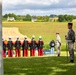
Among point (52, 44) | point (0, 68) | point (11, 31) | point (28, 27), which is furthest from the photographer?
point (28, 27)

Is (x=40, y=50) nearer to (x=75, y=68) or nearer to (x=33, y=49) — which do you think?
(x=33, y=49)

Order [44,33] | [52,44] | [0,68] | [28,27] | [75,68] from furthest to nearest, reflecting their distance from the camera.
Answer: [28,27] < [44,33] < [52,44] < [75,68] < [0,68]

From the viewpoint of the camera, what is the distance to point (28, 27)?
78.8m

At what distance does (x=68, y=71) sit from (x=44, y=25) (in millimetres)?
71966

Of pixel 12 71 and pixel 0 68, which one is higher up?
pixel 0 68

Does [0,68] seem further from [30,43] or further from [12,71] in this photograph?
[30,43]

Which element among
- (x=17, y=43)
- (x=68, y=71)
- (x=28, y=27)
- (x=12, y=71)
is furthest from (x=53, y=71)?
(x=28, y=27)

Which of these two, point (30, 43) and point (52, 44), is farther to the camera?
point (52, 44)

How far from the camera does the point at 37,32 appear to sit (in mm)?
72000

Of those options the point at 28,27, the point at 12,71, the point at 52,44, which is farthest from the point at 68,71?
the point at 28,27

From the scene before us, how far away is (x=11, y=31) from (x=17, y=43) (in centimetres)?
3766

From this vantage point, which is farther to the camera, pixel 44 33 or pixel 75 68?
pixel 44 33

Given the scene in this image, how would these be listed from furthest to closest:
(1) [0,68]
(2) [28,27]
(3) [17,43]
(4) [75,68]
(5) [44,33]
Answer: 1. (2) [28,27]
2. (5) [44,33]
3. (3) [17,43]
4. (4) [75,68]
5. (1) [0,68]

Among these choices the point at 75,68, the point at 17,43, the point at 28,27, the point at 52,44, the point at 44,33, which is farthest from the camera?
the point at 28,27
